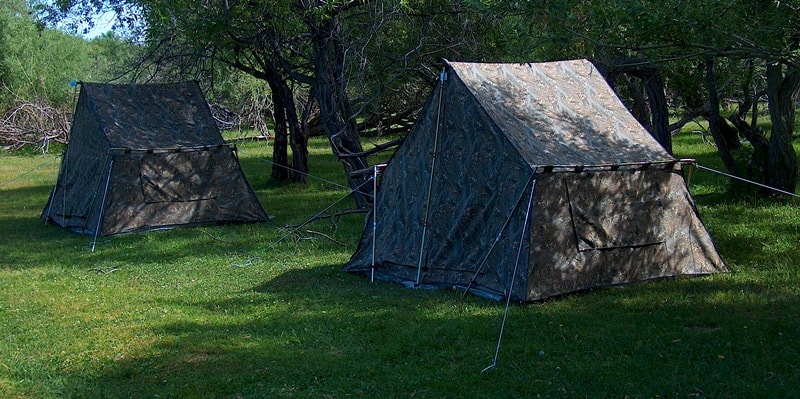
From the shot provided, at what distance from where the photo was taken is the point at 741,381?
6262 millimetres

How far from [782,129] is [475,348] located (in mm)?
7150

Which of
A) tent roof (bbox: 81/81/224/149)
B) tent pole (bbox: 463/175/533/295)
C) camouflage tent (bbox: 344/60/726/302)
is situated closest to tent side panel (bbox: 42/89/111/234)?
tent roof (bbox: 81/81/224/149)

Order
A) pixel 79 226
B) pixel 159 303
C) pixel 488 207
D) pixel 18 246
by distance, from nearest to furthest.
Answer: pixel 488 207
pixel 159 303
pixel 18 246
pixel 79 226

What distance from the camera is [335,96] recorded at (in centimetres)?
1502

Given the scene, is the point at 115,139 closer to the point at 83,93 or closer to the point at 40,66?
the point at 83,93

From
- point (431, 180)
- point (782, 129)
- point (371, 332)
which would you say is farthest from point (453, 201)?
point (782, 129)

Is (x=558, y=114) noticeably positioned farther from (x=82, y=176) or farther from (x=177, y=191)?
(x=82, y=176)

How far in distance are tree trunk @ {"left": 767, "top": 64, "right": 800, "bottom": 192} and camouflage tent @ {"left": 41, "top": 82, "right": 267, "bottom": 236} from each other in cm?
806

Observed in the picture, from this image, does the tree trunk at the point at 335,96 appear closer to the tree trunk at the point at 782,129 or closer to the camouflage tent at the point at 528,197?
the camouflage tent at the point at 528,197

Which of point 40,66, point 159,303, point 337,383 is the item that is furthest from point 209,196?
point 40,66

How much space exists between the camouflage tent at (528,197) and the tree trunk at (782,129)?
11.2ft

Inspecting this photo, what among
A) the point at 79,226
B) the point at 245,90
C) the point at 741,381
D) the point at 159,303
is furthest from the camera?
the point at 245,90

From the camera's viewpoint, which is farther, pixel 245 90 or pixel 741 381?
pixel 245 90

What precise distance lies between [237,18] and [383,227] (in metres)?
6.09
